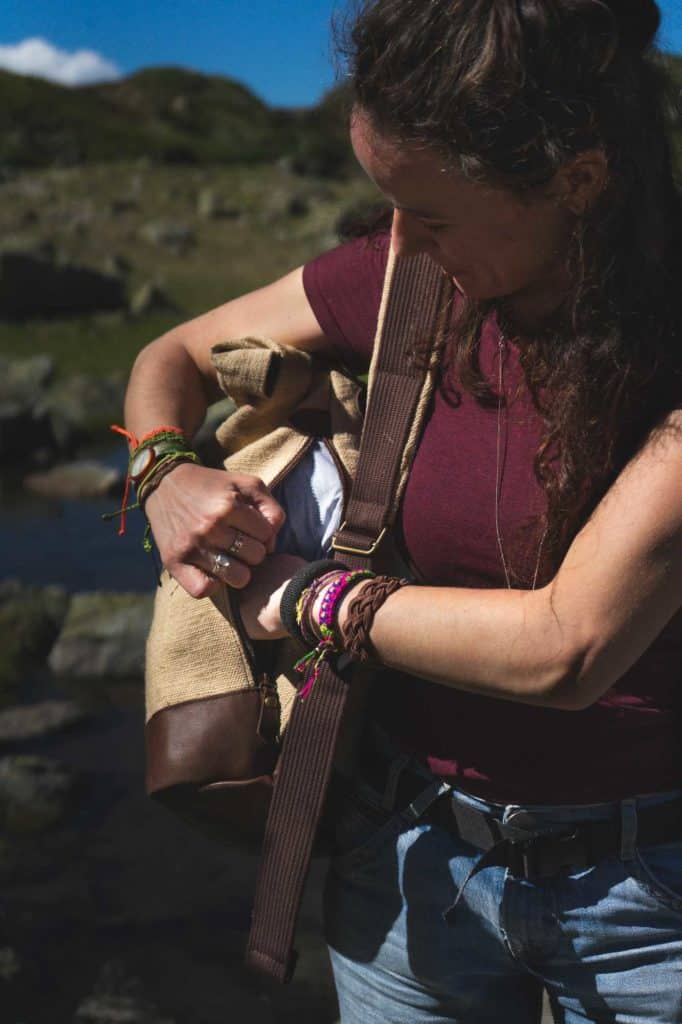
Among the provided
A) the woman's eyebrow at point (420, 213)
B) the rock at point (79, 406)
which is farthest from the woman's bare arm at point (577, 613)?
the rock at point (79, 406)

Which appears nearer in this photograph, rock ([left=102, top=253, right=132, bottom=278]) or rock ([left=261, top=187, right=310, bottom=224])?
rock ([left=102, top=253, right=132, bottom=278])

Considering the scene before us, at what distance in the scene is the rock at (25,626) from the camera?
15.6 feet

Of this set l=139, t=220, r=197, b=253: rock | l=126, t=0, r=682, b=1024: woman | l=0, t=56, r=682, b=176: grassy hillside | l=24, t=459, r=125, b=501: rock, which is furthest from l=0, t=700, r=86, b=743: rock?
l=139, t=220, r=197, b=253: rock

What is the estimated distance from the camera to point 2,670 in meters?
4.73

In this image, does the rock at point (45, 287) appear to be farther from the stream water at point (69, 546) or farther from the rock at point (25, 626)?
the rock at point (25, 626)

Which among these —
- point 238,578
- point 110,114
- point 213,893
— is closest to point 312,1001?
point 213,893

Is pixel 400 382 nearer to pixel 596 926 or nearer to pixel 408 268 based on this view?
Answer: pixel 408 268

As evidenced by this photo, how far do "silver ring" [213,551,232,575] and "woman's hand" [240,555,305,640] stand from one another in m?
0.05

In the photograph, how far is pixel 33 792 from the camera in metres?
3.77

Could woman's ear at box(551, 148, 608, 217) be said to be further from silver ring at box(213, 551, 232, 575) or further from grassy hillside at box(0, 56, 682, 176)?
grassy hillside at box(0, 56, 682, 176)

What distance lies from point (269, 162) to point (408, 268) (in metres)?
24.6

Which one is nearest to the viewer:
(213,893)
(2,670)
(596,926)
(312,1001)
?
(596,926)

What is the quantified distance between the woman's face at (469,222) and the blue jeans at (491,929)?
60 centimetres

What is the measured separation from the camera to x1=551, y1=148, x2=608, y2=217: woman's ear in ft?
4.02
